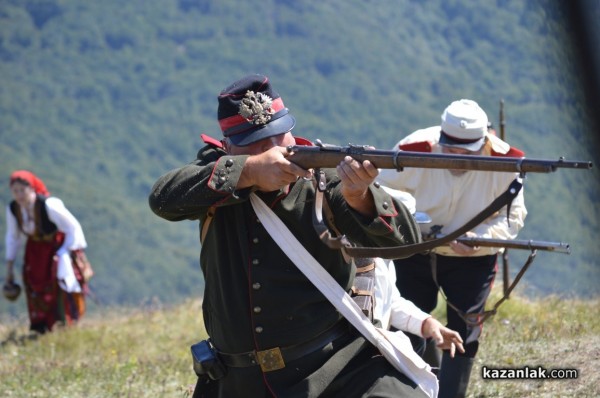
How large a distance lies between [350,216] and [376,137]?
269 ft

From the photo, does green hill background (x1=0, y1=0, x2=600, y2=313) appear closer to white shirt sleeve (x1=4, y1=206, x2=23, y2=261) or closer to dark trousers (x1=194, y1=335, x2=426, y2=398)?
white shirt sleeve (x1=4, y1=206, x2=23, y2=261)

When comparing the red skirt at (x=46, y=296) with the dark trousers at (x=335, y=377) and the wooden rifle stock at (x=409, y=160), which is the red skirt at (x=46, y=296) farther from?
the wooden rifle stock at (x=409, y=160)

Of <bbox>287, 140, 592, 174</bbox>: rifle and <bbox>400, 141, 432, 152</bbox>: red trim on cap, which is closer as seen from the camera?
<bbox>287, 140, 592, 174</bbox>: rifle

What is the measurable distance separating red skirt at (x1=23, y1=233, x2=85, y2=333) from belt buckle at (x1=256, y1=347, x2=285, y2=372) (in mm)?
8782

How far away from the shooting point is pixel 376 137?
280 feet

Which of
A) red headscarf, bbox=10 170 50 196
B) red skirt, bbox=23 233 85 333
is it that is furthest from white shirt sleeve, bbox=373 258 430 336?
red skirt, bbox=23 233 85 333

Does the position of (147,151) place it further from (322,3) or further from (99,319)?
(99,319)

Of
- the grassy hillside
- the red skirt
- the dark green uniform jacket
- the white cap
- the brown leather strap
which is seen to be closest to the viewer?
the dark green uniform jacket

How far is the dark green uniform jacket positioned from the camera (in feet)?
12.1

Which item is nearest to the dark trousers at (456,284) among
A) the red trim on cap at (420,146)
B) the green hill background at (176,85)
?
the red trim on cap at (420,146)

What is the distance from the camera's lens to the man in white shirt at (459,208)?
6.16m

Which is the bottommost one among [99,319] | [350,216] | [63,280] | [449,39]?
[449,39]

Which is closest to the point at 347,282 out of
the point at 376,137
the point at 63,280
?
the point at 63,280

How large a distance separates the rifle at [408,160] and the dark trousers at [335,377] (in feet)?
2.40
